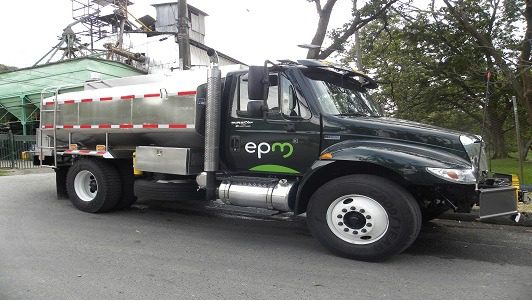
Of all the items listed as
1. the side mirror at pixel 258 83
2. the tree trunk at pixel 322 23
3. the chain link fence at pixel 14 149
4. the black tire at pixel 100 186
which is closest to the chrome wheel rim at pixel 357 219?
the side mirror at pixel 258 83

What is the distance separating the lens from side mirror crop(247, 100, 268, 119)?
5.48 m

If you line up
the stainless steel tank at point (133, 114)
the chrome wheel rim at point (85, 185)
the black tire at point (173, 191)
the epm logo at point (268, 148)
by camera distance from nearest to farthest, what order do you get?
the epm logo at point (268, 148)
the stainless steel tank at point (133, 114)
the black tire at point (173, 191)
the chrome wheel rim at point (85, 185)

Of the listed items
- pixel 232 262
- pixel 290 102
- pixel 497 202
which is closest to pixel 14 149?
pixel 290 102

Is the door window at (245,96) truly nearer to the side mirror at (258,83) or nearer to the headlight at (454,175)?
the side mirror at (258,83)

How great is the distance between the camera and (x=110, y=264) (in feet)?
15.4

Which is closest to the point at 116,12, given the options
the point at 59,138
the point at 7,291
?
the point at 59,138

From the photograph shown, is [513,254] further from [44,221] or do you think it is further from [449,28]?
[449,28]

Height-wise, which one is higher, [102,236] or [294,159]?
[294,159]

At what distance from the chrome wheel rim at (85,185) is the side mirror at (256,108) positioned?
3.49 m

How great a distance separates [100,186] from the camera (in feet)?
23.7

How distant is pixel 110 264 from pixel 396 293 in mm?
2899

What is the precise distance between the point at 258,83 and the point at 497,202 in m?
2.94

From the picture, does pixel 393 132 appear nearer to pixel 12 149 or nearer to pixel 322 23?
pixel 322 23

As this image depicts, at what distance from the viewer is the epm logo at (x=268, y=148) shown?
553 cm
